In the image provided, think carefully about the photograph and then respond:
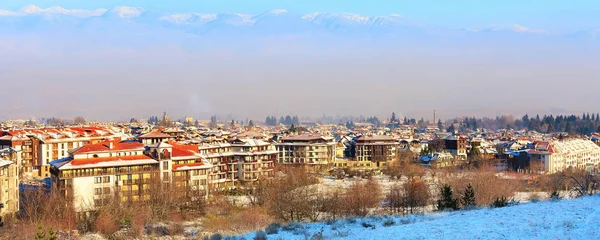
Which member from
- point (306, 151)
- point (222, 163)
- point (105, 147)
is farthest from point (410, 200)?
point (306, 151)

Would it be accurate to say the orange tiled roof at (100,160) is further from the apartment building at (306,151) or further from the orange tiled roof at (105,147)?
the apartment building at (306,151)

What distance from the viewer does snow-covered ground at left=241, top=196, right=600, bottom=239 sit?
9945 mm

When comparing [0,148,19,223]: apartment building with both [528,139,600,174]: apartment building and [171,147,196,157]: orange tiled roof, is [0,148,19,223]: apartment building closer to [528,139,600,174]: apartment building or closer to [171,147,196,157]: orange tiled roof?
[171,147,196,157]: orange tiled roof

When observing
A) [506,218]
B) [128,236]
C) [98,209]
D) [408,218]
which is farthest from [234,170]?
[506,218]

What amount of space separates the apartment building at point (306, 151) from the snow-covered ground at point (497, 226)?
86.9 ft

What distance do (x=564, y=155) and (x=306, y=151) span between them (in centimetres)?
1726

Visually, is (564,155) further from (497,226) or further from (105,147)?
(497,226)

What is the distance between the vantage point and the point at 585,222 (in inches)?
406

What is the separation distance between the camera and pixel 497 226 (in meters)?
10.7

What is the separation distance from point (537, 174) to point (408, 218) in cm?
2636

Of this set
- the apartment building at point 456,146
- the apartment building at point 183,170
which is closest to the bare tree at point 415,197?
the apartment building at point 183,170

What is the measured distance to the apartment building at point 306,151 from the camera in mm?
40281

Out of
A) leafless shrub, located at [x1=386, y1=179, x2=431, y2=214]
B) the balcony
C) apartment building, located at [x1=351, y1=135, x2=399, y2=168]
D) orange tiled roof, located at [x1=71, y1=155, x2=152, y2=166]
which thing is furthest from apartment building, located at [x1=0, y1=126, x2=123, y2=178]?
apartment building, located at [x1=351, y1=135, x2=399, y2=168]

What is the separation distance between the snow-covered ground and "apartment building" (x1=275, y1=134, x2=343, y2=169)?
26.5 meters
